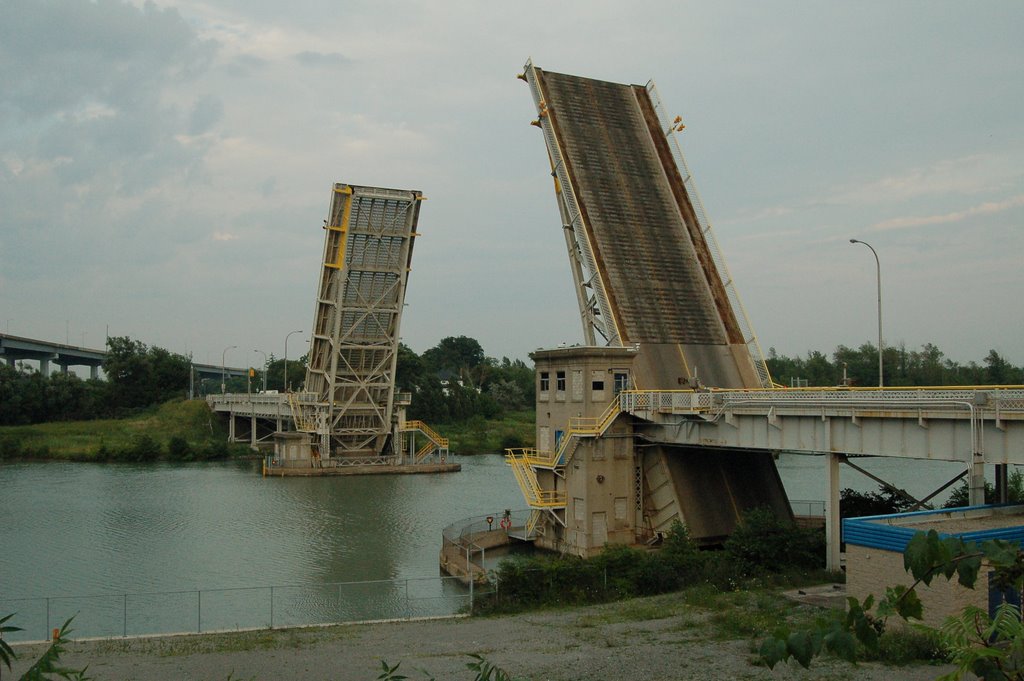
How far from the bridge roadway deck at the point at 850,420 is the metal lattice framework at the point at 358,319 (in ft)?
70.6

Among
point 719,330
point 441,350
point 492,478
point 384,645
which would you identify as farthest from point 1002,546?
point 441,350

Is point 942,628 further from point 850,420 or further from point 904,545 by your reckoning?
point 850,420

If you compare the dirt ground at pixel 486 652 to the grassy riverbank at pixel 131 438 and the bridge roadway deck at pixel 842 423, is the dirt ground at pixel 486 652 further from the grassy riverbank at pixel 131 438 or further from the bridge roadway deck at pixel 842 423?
the grassy riverbank at pixel 131 438

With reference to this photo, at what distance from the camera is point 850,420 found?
1906 cm

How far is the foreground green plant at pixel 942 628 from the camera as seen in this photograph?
2.93 meters

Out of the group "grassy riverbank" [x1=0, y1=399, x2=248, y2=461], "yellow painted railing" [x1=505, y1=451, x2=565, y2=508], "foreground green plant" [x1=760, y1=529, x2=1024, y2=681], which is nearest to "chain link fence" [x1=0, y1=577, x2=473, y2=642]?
"yellow painted railing" [x1=505, y1=451, x2=565, y2=508]

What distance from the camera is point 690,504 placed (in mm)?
24234

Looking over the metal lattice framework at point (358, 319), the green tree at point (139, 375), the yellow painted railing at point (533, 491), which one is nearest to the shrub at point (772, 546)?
the yellow painted railing at point (533, 491)

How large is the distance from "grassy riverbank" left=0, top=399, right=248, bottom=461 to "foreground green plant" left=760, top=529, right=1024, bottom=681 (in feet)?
201

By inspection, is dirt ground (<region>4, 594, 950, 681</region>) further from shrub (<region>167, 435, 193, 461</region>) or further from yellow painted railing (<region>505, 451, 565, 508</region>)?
shrub (<region>167, 435, 193, 461</region>)

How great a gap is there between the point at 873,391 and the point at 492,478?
106 feet

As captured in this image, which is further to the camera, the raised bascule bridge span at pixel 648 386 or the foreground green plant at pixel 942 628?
the raised bascule bridge span at pixel 648 386

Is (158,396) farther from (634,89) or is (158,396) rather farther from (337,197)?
(634,89)

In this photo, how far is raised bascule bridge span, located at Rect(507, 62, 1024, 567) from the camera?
67.8 ft
